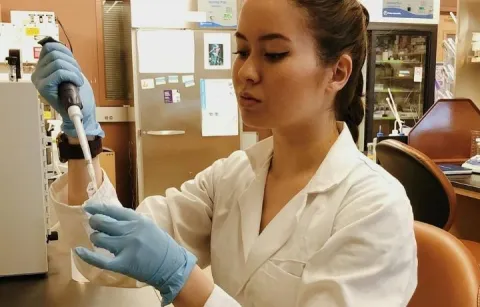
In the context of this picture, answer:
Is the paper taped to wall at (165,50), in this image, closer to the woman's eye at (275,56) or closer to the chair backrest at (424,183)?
the chair backrest at (424,183)

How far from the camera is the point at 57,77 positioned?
973 mm

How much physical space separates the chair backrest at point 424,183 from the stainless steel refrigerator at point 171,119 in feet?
6.82

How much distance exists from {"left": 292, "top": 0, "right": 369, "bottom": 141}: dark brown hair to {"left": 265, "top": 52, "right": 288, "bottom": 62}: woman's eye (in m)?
0.08

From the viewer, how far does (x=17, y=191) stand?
1.65 meters

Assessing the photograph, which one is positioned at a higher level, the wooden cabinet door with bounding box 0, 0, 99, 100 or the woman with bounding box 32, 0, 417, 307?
the wooden cabinet door with bounding box 0, 0, 99, 100

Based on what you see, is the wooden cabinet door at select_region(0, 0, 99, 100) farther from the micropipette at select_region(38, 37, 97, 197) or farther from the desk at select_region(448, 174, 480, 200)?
the micropipette at select_region(38, 37, 97, 197)

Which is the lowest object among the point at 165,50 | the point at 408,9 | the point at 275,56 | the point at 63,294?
the point at 63,294

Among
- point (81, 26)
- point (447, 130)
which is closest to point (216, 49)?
point (81, 26)

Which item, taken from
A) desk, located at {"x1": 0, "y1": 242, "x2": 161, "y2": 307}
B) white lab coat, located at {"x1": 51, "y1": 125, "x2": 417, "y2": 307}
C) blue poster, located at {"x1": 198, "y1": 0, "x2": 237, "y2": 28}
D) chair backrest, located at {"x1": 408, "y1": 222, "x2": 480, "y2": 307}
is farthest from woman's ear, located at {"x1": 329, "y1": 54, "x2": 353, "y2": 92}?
blue poster, located at {"x1": 198, "y1": 0, "x2": 237, "y2": 28}

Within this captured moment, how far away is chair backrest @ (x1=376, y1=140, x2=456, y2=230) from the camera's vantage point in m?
1.94

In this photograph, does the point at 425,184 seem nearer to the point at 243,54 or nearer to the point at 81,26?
the point at 243,54

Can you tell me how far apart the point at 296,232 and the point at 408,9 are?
4.18 metres

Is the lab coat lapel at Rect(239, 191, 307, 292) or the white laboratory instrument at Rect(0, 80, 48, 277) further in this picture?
the white laboratory instrument at Rect(0, 80, 48, 277)

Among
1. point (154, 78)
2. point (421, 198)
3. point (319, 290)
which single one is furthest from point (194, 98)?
point (319, 290)
